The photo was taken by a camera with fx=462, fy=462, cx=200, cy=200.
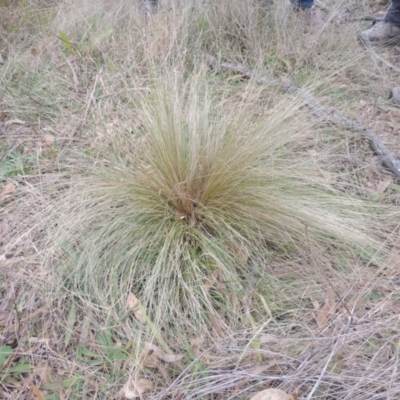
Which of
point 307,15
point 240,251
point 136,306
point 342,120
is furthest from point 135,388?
point 307,15

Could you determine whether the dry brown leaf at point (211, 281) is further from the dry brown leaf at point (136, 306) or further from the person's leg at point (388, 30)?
the person's leg at point (388, 30)

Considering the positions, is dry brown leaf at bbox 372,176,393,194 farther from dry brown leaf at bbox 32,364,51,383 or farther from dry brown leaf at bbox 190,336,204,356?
dry brown leaf at bbox 32,364,51,383

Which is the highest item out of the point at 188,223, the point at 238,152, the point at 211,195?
the point at 238,152

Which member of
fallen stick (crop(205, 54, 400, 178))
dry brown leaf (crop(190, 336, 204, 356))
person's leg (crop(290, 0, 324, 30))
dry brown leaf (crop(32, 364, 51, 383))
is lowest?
dry brown leaf (crop(32, 364, 51, 383))

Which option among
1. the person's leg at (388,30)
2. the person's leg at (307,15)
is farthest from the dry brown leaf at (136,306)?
the person's leg at (388,30)

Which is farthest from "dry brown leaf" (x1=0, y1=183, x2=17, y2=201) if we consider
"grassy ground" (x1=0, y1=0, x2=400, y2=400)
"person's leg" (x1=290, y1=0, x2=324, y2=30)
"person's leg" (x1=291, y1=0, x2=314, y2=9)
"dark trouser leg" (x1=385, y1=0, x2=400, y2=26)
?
"dark trouser leg" (x1=385, y1=0, x2=400, y2=26)

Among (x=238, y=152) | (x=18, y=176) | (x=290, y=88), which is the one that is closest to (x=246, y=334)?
(x=238, y=152)

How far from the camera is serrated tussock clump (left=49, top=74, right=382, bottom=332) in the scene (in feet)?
4.74

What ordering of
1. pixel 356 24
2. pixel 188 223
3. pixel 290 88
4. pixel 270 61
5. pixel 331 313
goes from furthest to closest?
pixel 356 24
pixel 270 61
pixel 290 88
pixel 188 223
pixel 331 313

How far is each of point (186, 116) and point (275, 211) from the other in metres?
0.53

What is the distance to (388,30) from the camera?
9.91 feet

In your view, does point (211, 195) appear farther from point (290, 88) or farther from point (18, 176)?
point (290, 88)

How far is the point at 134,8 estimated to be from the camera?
306 centimetres

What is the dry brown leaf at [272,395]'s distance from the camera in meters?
1.14
